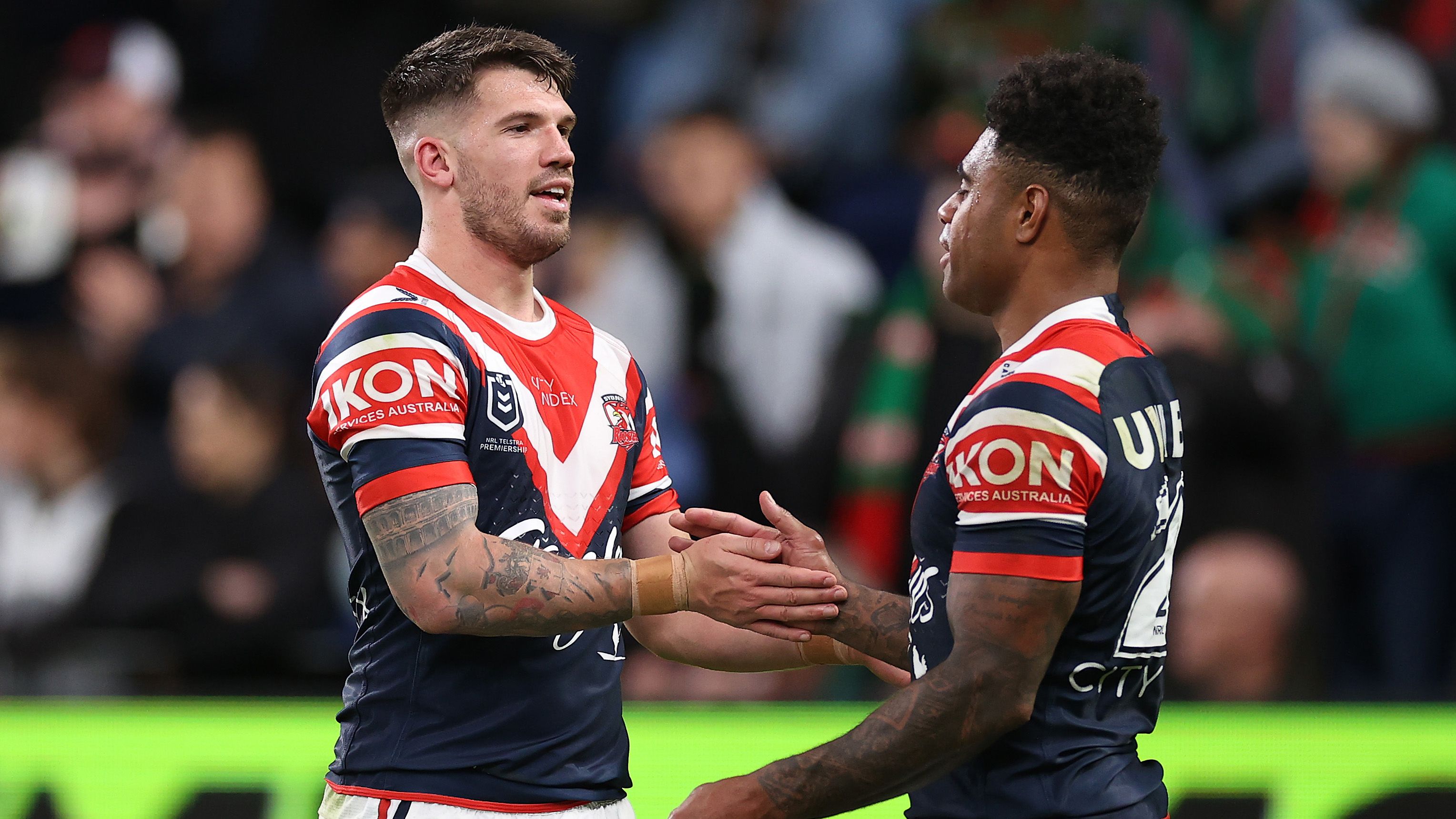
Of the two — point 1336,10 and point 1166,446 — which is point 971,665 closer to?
point 1166,446

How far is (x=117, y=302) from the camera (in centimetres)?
890

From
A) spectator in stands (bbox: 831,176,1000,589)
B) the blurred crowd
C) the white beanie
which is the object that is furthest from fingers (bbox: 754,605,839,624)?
the white beanie

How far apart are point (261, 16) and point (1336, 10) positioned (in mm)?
6351

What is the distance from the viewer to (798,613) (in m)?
3.45

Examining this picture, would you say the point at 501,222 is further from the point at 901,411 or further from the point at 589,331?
the point at 901,411

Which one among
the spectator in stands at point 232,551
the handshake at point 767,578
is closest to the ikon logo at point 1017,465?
the handshake at point 767,578

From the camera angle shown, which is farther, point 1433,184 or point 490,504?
point 1433,184

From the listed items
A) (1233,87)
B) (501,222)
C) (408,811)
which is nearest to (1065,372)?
(501,222)

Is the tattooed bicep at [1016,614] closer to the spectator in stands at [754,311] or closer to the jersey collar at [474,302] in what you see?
the jersey collar at [474,302]

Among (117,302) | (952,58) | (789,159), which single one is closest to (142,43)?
(117,302)

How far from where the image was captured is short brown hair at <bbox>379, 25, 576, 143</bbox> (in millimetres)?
3453

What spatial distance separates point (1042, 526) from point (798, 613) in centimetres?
76

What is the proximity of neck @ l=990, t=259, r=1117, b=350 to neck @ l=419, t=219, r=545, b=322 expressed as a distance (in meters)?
1.08

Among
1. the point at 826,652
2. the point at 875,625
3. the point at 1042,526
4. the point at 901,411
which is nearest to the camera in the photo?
the point at 1042,526
